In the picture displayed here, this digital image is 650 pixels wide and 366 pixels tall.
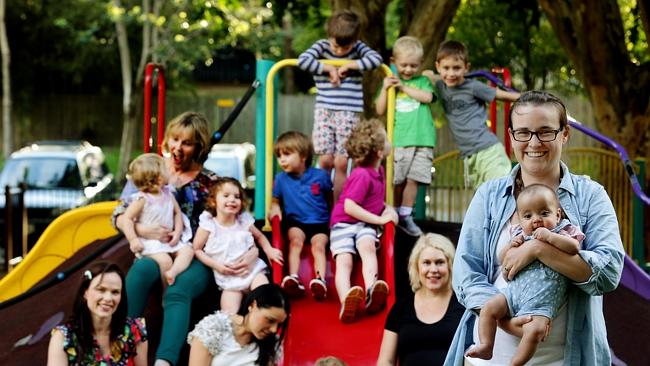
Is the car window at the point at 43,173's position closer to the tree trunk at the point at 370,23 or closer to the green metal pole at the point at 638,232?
the tree trunk at the point at 370,23

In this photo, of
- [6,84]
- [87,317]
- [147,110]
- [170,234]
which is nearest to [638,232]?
[147,110]

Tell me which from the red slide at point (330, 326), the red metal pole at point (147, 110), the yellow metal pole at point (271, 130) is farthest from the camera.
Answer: the red metal pole at point (147, 110)

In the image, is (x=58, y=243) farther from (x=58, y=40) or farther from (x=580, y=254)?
(x=58, y=40)

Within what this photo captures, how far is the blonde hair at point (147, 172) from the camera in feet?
23.0

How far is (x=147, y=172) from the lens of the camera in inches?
275

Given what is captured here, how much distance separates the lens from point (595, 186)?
149 inches

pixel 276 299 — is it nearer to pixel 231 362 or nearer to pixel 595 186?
pixel 231 362

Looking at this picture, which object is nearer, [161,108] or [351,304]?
[351,304]

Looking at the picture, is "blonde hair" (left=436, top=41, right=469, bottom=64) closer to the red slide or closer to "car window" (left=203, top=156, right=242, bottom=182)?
the red slide

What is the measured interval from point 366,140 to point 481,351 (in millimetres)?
3551

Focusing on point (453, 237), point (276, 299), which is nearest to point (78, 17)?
point (453, 237)

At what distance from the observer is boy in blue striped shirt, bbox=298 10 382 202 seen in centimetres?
776

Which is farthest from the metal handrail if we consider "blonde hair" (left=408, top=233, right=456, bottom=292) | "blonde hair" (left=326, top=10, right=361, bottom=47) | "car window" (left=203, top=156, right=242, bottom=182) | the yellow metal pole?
"car window" (left=203, top=156, right=242, bottom=182)

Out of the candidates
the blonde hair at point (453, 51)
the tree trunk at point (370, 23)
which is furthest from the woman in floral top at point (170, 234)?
the tree trunk at point (370, 23)
